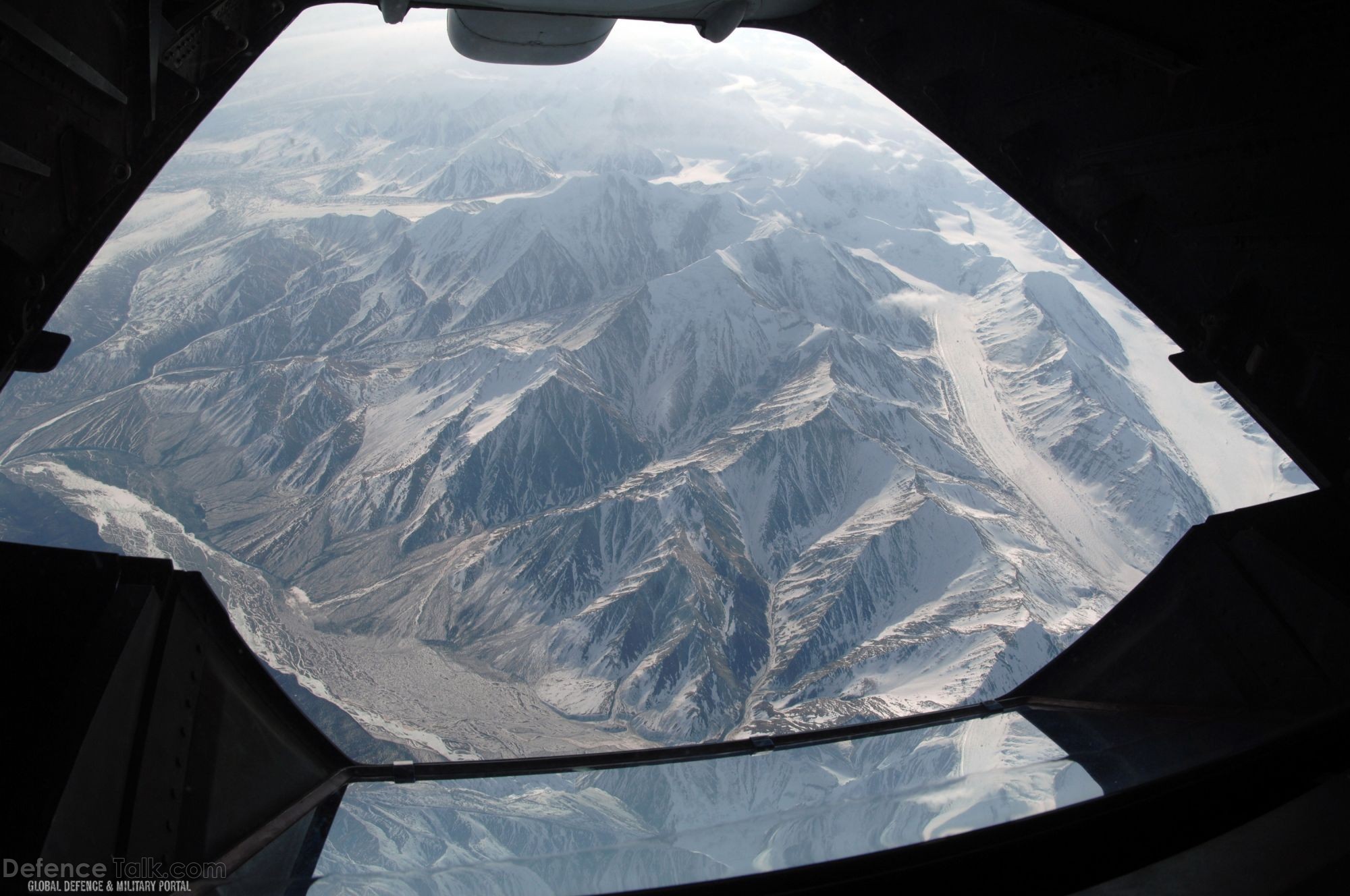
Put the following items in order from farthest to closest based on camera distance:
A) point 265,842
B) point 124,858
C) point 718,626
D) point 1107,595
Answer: point 718,626
point 1107,595
point 265,842
point 124,858

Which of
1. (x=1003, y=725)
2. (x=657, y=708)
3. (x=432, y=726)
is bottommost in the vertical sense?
(x=657, y=708)

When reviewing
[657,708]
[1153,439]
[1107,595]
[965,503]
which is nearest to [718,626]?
[657,708]

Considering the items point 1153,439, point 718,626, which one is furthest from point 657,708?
point 1153,439

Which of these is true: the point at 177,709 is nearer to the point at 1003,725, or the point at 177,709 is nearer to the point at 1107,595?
the point at 1003,725

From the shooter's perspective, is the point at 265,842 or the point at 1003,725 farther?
the point at 1003,725

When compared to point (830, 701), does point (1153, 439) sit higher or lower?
higher

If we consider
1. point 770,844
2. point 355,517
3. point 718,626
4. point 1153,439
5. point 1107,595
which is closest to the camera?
point 770,844
